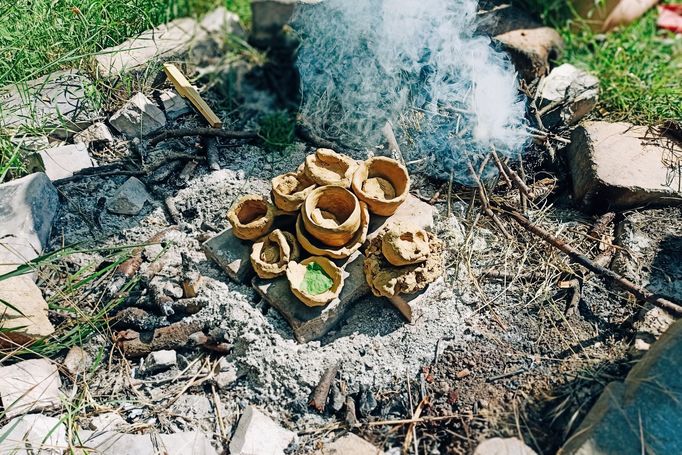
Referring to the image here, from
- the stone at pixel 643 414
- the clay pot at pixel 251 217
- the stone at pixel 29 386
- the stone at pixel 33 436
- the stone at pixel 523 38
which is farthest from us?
the stone at pixel 523 38

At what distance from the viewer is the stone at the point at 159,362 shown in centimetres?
304

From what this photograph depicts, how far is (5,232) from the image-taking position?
330 centimetres

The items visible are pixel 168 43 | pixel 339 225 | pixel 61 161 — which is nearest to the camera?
pixel 339 225

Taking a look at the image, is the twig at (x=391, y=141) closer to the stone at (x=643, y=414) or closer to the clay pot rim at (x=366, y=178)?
the clay pot rim at (x=366, y=178)

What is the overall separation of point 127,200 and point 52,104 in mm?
932

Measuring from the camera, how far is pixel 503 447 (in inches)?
104

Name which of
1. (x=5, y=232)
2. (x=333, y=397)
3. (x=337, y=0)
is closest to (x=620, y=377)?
(x=333, y=397)

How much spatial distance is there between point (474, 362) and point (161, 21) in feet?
10.8

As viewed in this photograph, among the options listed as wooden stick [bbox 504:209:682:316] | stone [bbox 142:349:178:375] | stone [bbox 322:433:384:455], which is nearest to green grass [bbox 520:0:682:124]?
wooden stick [bbox 504:209:682:316]

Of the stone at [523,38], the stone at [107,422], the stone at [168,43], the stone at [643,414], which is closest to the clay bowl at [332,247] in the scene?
the stone at [107,422]

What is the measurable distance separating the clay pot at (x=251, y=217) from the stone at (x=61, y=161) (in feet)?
3.89

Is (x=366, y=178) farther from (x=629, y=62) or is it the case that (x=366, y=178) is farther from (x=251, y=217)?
(x=629, y=62)

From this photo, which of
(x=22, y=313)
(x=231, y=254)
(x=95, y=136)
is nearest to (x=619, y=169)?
(x=231, y=254)

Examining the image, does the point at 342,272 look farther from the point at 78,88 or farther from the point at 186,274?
the point at 78,88
